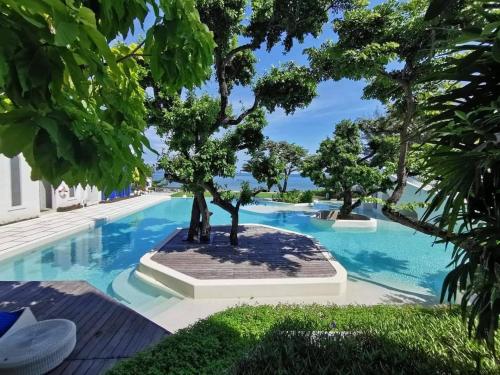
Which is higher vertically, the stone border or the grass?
the grass

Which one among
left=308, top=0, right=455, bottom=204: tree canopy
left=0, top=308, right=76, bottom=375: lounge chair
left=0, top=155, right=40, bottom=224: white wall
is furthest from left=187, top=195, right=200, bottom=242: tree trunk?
left=0, top=155, right=40, bottom=224: white wall

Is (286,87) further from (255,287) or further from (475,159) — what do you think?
(475,159)

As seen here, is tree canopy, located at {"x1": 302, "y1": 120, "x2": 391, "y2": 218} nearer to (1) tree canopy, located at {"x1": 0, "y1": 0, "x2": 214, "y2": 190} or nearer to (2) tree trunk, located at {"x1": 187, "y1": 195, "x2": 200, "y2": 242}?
(2) tree trunk, located at {"x1": 187, "y1": 195, "x2": 200, "y2": 242}

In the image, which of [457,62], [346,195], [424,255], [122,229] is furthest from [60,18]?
[346,195]

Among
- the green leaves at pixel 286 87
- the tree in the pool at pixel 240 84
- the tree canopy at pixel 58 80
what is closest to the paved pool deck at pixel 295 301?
the tree in the pool at pixel 240 84

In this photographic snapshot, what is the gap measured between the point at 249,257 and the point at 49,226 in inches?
407

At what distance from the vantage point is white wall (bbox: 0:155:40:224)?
12.4 m

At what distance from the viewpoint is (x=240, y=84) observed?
10.7 metres

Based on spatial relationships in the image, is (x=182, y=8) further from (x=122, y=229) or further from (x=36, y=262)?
(x=122, y=229)

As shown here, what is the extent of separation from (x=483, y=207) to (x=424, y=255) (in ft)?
36.8

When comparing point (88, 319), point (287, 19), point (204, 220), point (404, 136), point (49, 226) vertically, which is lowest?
point (49, 226)

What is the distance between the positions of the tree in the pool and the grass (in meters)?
5.25

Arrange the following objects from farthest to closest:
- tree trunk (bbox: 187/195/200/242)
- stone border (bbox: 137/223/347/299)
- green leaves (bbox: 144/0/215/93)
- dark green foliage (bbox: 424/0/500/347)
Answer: tree trunk (bbox: 187/195/200/242)
stone border (bbox: 137/223/347/299)
dark green foliage (bbox: 424/0/500/347)
green leaves (bbox: 144/0/215/93)

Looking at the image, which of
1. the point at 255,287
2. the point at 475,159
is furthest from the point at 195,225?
the point at 475,159
